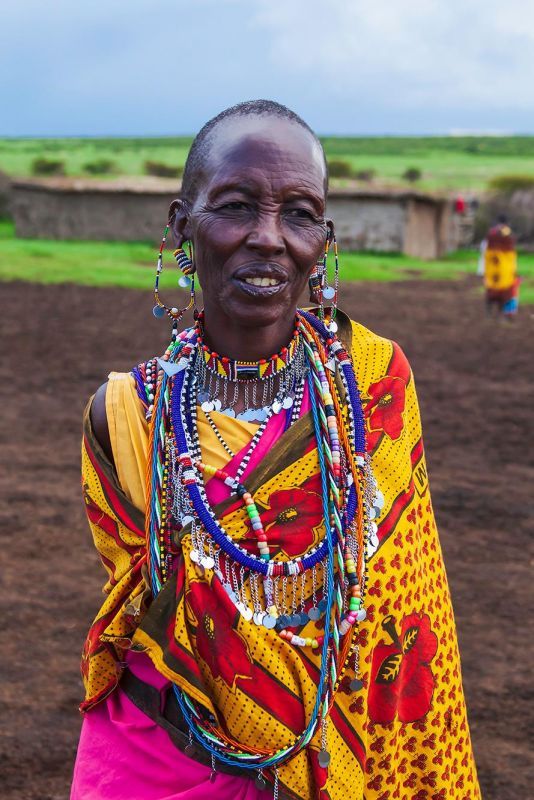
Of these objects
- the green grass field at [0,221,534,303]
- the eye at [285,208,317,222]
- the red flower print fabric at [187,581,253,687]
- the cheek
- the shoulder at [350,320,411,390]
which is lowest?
the green grass field at [0,221,534,303]

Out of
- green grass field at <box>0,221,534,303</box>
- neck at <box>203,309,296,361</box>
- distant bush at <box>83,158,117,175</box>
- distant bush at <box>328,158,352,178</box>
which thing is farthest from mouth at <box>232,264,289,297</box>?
distant bush at <box>83,158,117,175</box>

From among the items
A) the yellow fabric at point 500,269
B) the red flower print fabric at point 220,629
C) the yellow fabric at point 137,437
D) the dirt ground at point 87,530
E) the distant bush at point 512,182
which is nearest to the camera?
the red flower print fabric at point 220,629

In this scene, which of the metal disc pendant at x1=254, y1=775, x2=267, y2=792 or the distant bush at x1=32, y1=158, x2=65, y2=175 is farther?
the distant bush at x1=32, y1=158, x2=65, y2=175

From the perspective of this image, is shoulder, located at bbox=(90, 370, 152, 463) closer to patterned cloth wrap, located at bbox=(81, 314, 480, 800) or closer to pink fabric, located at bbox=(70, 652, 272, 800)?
patterned cloth wrap, located at bbox=(81, 314, 480, 800)

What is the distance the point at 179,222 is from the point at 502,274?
45.8ft

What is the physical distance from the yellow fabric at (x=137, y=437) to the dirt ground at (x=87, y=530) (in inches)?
88.8

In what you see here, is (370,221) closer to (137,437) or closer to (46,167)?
(46,167)

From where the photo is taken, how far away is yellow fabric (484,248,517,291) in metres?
15.6

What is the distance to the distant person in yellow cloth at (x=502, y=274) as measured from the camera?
617 inches

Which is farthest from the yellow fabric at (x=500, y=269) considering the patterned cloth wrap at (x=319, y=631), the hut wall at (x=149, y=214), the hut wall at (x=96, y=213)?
the patterned cloth wrap at (x=319, y=631)

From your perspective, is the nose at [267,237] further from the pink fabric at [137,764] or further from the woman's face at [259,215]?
the pink fabric at [137,764]

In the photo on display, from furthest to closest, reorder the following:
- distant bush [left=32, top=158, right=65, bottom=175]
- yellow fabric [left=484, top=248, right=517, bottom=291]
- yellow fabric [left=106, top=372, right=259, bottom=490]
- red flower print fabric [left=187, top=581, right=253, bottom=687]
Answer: distant bush [left=32, top=158, right=65, bottom=175] < yellow fabric [left=484, top=248, right=517, bottom=291] < yellow fabric [left=106, top=372, right=259, bottom=490] < red flower print fabric [left=187, top=581, right=253, bottom=687]

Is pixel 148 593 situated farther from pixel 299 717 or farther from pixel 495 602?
pixel 495 602

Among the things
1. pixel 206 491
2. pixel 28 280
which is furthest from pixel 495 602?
pixel 28 280
